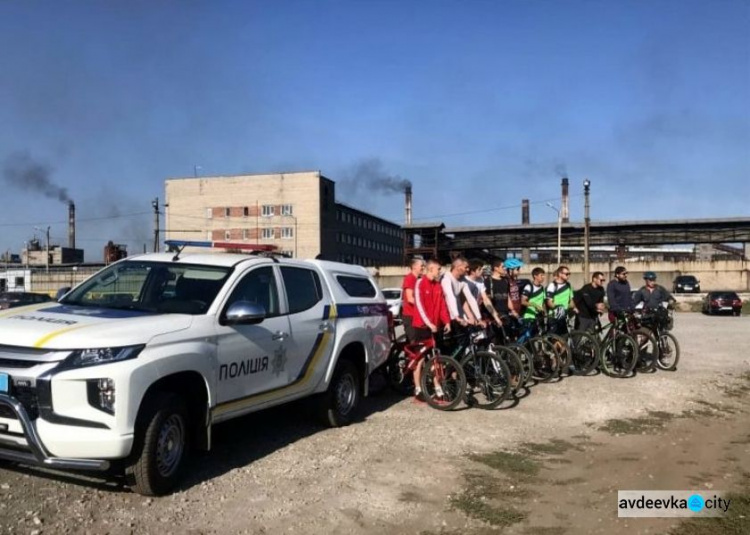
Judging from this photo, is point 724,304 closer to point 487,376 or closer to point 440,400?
point 487,376

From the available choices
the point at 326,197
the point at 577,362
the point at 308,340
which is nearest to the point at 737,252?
the point at 326,197

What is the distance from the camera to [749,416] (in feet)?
28.5

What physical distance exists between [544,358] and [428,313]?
3012 millimetres

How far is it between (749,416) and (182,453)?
23.9ft

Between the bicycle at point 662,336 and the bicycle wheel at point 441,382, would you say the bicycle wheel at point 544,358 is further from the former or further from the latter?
the bicycle wheel at point 441,382

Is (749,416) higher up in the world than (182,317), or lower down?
lower down

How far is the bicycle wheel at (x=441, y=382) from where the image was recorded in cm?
841

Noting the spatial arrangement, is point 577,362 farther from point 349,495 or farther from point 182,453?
point 182,453

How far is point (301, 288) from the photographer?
7109 millimetres

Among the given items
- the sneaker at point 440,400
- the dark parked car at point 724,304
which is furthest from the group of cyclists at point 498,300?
the dark parked car at point 724,304

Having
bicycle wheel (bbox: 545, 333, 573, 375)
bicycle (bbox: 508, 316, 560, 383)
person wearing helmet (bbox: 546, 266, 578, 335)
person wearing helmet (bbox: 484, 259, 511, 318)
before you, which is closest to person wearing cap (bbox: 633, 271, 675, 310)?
person wearing helmet (bbox: 546, 266, 578, 335)

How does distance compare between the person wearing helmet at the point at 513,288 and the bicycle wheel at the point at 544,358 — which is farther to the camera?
the person wearing helmet at the point at 513,288

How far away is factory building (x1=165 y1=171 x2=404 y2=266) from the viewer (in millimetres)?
89750

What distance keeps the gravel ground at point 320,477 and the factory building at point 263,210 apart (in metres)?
79.7
